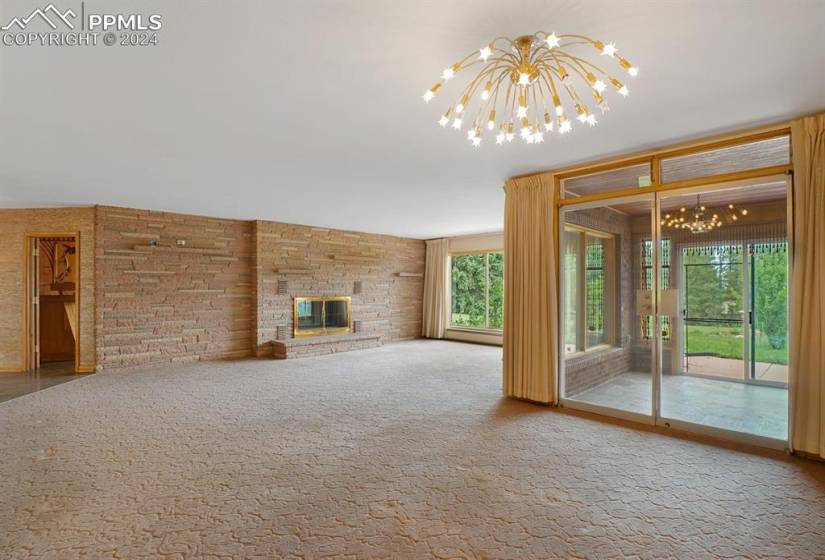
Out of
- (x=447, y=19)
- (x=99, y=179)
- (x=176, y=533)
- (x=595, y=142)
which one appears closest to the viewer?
(x=447, y=19)

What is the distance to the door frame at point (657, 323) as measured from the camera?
3338 mm

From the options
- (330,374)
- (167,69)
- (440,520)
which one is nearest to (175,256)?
(330,374)

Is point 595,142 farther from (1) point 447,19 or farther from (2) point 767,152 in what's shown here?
(1) point 447,19

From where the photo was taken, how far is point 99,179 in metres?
4.78

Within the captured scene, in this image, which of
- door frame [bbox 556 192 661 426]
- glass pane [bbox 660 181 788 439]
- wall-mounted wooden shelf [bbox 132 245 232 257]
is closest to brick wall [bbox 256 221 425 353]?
wall-mounted wooden shelf [bbox 132 245 232 257]

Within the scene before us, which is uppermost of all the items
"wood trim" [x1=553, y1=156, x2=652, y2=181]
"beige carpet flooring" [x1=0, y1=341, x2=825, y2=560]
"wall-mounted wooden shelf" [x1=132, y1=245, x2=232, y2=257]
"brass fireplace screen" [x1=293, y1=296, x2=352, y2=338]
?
"wood trim" [x1=553, y1=156, x2=652, y2=181]

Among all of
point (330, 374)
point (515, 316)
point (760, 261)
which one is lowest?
point (330, 374)

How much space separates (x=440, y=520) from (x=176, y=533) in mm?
1465

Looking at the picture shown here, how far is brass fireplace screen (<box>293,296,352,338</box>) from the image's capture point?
818 centimetres

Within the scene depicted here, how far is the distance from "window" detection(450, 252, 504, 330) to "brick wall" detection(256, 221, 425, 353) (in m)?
0.91

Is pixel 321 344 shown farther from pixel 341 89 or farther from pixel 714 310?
pixel 714 310

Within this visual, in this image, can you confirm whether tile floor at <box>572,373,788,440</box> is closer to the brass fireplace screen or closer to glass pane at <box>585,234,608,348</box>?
glass pane at <box>585,234,608,348</box>

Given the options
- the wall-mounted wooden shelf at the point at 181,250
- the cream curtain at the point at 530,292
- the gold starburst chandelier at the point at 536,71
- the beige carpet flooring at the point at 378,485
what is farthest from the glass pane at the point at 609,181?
the wall-mounted wooden shelf at the point at 181,250

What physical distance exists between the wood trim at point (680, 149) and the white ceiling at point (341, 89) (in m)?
0.21
